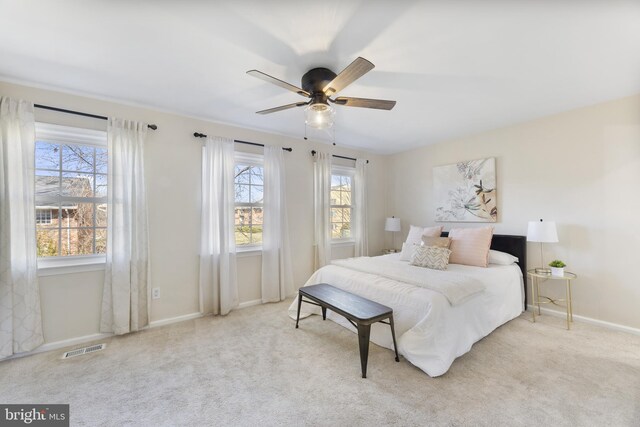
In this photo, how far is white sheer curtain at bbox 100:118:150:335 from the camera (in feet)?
8.66

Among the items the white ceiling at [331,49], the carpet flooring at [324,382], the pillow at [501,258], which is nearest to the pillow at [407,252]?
the pillow at [501,258]

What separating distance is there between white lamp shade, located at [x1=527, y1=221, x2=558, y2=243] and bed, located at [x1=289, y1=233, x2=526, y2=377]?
16.3 inches

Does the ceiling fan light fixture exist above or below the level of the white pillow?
above

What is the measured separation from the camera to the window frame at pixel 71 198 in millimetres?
2453

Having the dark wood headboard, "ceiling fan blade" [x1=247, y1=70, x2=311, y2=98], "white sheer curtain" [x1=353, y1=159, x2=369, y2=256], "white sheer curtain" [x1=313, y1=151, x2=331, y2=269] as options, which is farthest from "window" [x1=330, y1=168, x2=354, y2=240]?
"ceiling fan blade" [x1=247, y1=70, x2=311, y2=98]

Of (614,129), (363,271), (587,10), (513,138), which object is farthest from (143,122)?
(614,129)

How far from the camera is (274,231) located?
3.74m

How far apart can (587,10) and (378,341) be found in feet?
9.00

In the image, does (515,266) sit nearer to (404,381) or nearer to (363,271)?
(363,271)

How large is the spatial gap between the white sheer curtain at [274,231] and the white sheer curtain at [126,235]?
142 cm

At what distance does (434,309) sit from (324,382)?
101 cm

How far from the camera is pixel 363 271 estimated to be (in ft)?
9.51

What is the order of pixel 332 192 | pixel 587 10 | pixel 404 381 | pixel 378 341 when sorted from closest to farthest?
pixel 587 10, pixel 404 381, pixel 378 341, pixel 332 192

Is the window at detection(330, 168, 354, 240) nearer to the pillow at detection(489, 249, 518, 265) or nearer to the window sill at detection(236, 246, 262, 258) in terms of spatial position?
the window sill at detection(236, 246, 262, 258)
